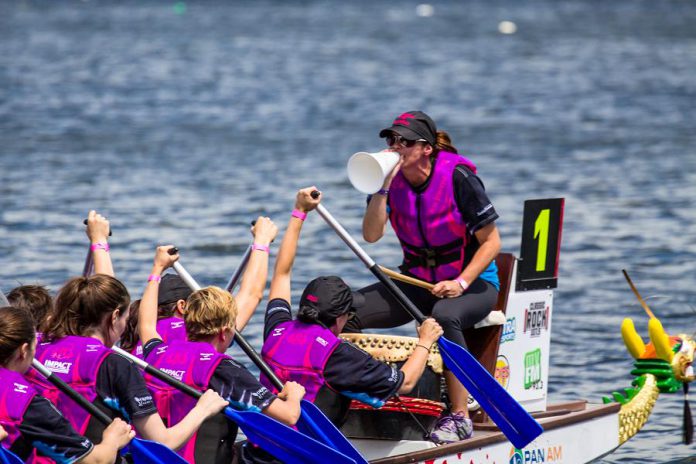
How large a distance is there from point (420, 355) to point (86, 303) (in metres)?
2.13

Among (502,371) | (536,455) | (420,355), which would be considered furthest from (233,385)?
(536,455)

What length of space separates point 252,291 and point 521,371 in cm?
226

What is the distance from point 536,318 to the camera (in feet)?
30.5

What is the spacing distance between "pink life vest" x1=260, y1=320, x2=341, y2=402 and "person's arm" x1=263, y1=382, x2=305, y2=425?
196 millimetres

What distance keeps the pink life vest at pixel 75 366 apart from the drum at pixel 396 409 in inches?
83.2

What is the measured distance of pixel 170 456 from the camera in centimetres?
627

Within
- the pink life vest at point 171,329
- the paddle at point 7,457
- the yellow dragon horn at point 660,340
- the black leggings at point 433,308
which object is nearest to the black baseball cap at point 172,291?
the pink life vest at point 171,329

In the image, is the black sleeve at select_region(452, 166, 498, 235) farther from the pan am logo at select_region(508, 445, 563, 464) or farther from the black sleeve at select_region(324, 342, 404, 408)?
the pan am logo at select_region(508, 445, 563, 464)

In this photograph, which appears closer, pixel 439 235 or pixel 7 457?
pixel 7 457

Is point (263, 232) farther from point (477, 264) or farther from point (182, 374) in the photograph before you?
point (182, 374)

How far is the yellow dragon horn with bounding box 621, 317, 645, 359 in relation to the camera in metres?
10.4

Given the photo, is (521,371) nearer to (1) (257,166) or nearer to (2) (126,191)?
(2) (126,191)

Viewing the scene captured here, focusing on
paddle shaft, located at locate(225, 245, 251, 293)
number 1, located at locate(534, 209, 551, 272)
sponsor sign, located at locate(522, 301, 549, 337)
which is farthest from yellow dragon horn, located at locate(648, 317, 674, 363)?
paddle shaft, located at locate(225, 245, 251, 293)

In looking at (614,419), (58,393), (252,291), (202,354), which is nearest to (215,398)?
(202,354)
